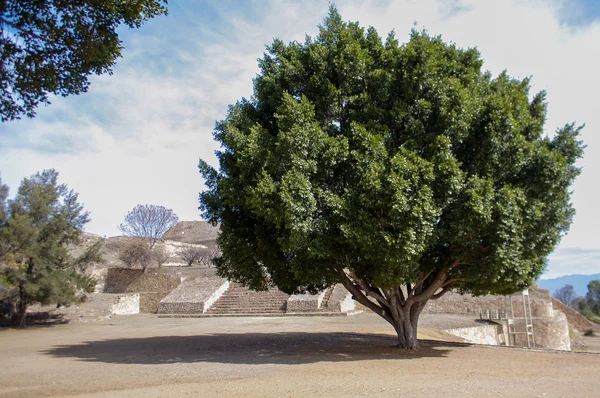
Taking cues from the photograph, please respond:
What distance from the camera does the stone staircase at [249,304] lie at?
2751 cm

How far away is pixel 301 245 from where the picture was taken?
1020cm

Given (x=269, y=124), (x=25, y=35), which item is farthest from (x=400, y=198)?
(x=25, y=35)

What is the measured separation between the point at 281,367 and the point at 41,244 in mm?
16829

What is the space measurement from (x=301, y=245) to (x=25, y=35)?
6735 mm

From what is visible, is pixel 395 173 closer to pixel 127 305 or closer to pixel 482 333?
pixel 482 333

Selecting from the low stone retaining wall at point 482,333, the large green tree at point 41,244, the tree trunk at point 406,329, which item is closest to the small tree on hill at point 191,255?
the large green tree at point 41,244

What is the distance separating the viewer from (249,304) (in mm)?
28891

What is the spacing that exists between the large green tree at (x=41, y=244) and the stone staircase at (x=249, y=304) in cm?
869

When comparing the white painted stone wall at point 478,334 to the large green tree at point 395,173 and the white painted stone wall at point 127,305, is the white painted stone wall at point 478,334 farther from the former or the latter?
the white painted stone wall at point 127,305

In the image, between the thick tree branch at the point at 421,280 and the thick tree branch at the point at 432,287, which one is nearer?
the thick tree branch at the point at 432,287

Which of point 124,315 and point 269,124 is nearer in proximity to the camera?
point 269,124

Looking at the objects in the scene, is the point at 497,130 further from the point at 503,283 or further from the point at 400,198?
the point at 503,283

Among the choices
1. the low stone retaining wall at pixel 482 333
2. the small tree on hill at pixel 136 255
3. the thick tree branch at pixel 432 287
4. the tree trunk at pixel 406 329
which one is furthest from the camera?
the small tree on hill at pixel 136 255

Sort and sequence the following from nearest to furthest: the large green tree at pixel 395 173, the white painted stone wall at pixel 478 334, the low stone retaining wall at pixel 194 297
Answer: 1. the large green tree at pixel 395 173
2. the white painted stone wall at pixel 478 334
3. the low stone retaining wall at pixel 194 297
